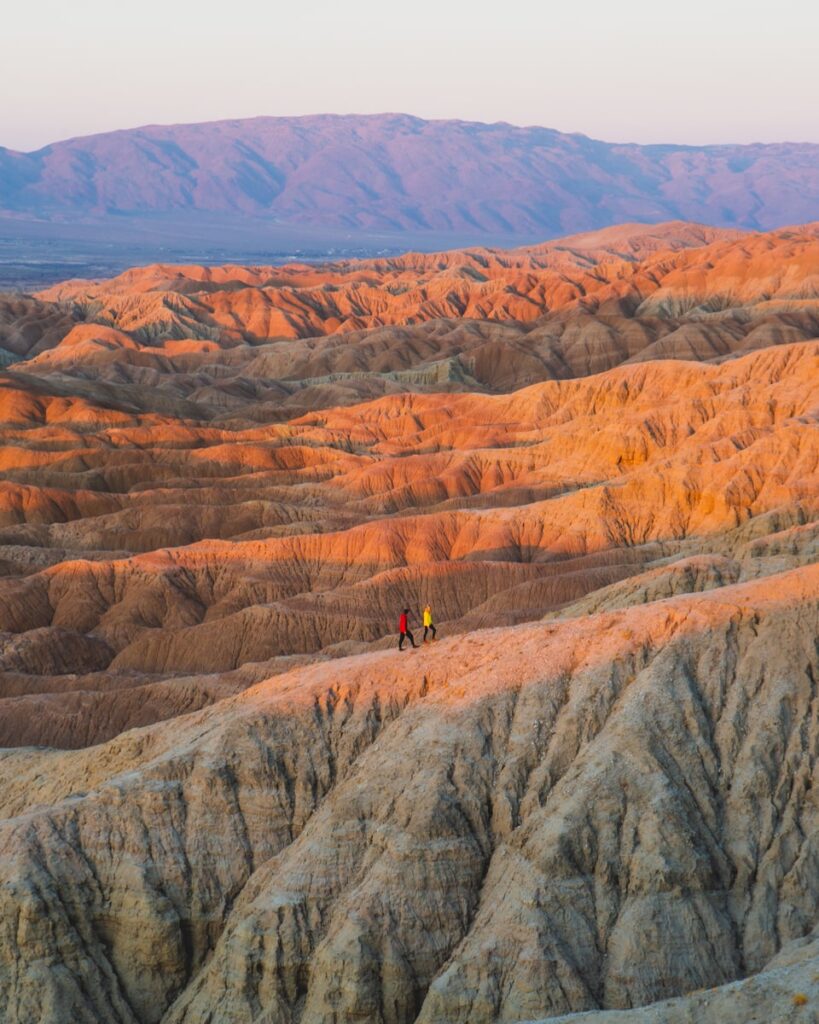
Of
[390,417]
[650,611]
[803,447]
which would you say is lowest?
[390,417]

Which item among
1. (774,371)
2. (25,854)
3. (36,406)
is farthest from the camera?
(36,406)

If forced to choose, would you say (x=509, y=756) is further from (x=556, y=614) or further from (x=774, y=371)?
(x=774, y=371)

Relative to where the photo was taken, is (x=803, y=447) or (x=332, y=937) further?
(x=803, y=447)

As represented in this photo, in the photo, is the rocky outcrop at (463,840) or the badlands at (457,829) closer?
the badlands at (457,829)

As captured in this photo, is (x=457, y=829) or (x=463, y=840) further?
(x=457, y=829)

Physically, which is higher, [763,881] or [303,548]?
[763,881]

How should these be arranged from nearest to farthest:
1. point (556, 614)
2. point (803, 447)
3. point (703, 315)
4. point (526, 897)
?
point (526, 897)
point (556, 614)
point (803, 447)
point (703, 315)

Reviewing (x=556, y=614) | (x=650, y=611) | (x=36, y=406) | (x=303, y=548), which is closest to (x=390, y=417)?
(x=36, y=406)

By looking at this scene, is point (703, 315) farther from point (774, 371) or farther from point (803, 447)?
point (803, 447)

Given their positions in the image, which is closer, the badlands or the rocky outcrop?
the badlands

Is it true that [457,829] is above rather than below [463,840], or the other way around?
above
